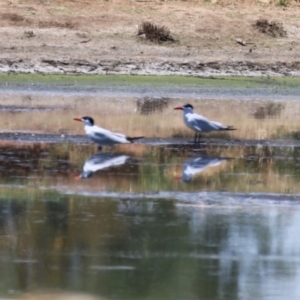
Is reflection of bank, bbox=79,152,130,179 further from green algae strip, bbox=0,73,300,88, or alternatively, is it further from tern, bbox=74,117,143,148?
green algae strip, bbox=0,73,300,88

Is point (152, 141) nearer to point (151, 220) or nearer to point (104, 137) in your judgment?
point (104, 137)

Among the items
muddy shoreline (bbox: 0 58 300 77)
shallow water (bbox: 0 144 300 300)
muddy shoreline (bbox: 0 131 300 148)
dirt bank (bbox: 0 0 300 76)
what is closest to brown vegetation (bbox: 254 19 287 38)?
dirt bank (bbox: 0 0 300 76)

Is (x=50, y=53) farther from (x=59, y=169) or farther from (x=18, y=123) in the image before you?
(x=59, y=169)

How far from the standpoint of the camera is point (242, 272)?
25.1 feet

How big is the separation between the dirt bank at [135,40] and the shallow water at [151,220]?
7336 mm

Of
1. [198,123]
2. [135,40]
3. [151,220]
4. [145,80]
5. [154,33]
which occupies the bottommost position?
[145,80]

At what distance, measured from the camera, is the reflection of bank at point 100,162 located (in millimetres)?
11387

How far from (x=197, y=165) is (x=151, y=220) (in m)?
3.04

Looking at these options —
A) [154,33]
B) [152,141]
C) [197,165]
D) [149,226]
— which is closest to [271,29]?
[154,33]

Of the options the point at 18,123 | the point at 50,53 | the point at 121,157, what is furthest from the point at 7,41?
the point at 121,157

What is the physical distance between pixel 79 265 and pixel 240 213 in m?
Answer: 2.23

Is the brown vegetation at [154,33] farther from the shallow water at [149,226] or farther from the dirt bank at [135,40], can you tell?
the shallow water at [149,226]

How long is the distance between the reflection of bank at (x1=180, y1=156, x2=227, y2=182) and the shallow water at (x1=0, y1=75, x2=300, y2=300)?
1cm

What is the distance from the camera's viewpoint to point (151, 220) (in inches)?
358
